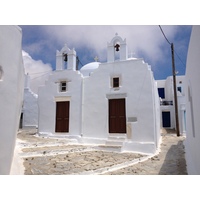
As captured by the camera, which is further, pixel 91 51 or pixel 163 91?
pixel 163 91

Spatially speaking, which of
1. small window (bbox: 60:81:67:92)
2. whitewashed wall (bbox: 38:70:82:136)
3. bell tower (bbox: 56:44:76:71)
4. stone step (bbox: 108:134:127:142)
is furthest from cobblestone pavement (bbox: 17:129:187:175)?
bell tower (bbox: 56:44:76:71)

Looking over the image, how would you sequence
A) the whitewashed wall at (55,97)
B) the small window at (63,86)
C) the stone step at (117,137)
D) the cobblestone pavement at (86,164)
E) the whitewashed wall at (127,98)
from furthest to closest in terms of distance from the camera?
the small window at (63,86) → the whitewashed wall at (55,97) → the stone step at (117,137) → the whitewashed wall at (127,98) → the cobblestone pavement at (86,164)

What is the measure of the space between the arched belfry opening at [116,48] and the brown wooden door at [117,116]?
194cm

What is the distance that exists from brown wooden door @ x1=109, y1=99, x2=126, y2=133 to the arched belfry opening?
1941 millimetres

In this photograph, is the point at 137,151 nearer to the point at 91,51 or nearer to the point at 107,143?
the point at 107,143

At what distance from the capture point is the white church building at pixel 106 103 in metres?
7.75

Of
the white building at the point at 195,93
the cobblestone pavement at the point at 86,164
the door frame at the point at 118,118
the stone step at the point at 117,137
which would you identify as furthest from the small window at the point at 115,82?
the white building at the point at 195,93

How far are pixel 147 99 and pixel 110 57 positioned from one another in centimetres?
257

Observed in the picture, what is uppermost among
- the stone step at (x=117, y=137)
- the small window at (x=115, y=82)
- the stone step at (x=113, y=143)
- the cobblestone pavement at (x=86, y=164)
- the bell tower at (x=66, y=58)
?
the bell tower at (x=66, y=58)

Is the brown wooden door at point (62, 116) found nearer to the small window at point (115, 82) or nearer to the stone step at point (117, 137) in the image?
the stone step at point (117, 137)

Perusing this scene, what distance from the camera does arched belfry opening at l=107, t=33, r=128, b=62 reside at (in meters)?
8.48

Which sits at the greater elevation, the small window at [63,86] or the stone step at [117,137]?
the small window at [63,86]

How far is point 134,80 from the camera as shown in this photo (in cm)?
811
